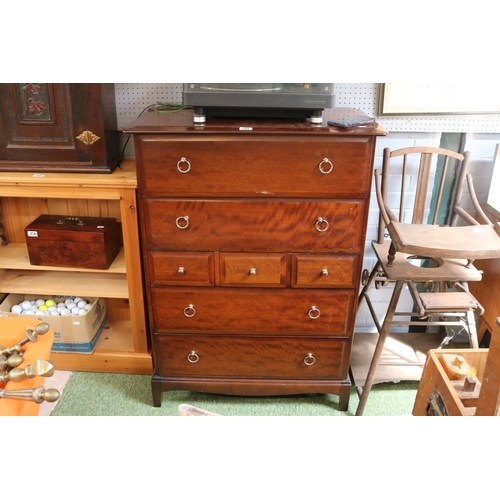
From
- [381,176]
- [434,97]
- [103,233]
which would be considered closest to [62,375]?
[103,233]

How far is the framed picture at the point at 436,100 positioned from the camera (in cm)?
229

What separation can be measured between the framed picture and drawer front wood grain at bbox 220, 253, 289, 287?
0.98m

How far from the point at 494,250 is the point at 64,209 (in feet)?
6.87

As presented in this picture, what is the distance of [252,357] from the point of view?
221 cm

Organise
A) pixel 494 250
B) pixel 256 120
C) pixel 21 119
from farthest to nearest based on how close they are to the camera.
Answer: pixel 21 119, pixel 256 120, pixel 494 250

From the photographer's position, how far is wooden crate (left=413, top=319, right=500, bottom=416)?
2.53 feet

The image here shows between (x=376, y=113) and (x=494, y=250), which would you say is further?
(x=376, y=113)

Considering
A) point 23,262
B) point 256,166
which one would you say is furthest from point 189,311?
point 23,262

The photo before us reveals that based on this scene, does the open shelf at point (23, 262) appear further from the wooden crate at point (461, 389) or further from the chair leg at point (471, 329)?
the chair leg at point (471, 329)

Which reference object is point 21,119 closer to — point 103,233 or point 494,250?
point 103,233

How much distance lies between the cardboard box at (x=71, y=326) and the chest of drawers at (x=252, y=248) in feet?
1.53

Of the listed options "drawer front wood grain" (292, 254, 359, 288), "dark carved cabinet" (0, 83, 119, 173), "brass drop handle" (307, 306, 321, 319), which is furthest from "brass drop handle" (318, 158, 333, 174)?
"dark carved cabinet" (0, 83, 119, 173)

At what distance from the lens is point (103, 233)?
2.25 m

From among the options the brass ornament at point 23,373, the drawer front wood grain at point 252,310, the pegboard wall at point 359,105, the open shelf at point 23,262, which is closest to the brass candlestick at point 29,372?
the brass ornament at point 23,373
